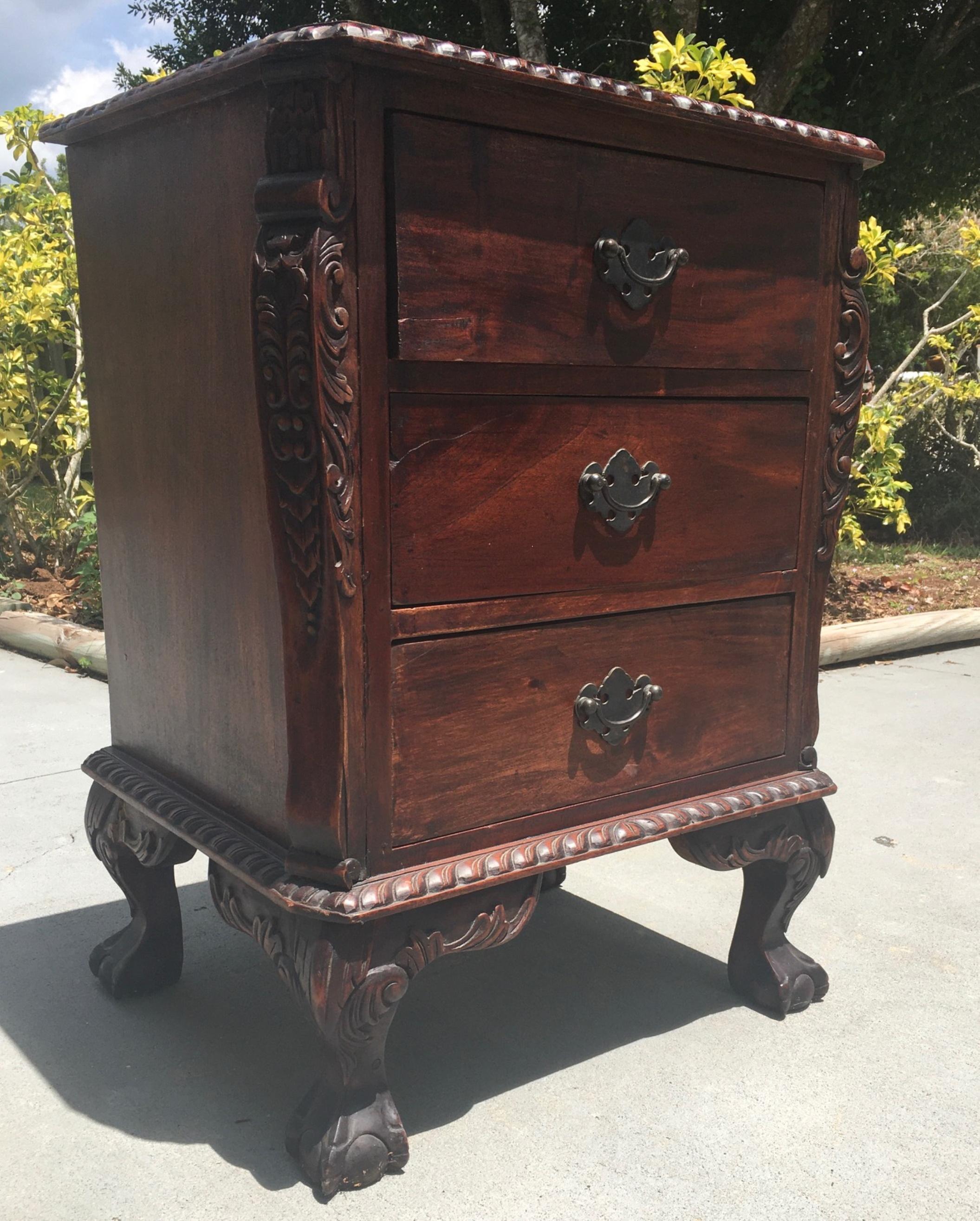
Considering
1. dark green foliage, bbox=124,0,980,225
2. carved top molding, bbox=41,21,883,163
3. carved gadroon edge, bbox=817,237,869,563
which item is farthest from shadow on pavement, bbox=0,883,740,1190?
dark green foliage, bbox=124,0,980,225

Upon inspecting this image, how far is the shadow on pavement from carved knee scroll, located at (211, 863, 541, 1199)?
0.08m

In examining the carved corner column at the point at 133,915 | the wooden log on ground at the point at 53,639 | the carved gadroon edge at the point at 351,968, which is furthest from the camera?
the wooden log on ground at the point at 53,639

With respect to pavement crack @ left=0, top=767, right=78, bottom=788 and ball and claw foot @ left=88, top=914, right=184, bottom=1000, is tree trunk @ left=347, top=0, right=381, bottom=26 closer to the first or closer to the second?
pavement crack @ left=0, top=767, right=78, bottom=788

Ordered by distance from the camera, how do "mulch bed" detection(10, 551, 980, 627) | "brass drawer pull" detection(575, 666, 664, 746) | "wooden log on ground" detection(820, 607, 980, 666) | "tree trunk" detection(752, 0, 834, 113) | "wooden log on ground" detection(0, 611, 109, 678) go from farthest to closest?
"tree trunk" detection(752, 0, 834, 113) → "mulch bed" detection(10, 551, 980, 627) → "wooden log on ground" detection(820, 607, 980, 666) → "wooden log on ground" detection(0, 611, 109, 678) → "brass drawer pull" detection(575, 666, 664, 746)

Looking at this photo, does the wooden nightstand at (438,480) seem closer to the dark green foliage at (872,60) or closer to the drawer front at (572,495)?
the drawer front at (572,495)

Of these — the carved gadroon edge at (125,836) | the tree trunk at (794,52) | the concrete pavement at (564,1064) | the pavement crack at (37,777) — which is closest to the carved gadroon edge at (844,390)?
the concrete pavement at (564,1064)

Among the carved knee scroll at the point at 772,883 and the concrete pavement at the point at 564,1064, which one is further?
the carved knee scroll at the point at 772,883

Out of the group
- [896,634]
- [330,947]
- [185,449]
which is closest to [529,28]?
[896,634]

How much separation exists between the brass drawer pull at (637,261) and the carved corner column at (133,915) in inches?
44.1

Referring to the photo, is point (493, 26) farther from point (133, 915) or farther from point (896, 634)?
point (133, 915)

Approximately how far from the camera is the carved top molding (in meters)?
1.19

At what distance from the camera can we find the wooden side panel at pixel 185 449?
1.42 m

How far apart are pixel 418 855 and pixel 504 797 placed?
0.14m

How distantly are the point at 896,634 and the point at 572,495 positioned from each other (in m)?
3.44
